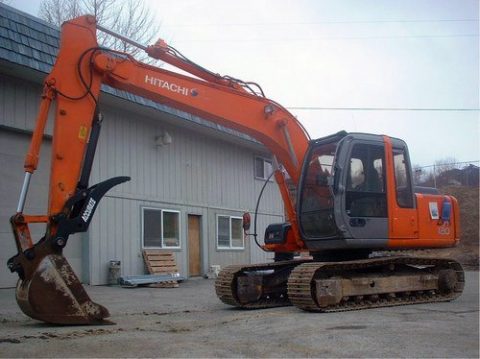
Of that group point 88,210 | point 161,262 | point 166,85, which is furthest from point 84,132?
point 161,262

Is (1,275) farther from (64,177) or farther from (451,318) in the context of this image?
(451,318)

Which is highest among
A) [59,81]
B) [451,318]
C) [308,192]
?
[59,81]

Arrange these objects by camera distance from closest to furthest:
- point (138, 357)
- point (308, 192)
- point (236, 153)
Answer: point (138, 357), point (308, 192), point (236, 153)

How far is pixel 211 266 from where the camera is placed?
18250mm

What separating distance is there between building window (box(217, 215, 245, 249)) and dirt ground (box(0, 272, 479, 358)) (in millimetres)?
9522

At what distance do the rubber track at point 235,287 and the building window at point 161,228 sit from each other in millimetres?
6828

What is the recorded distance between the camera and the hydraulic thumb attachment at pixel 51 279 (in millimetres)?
6773

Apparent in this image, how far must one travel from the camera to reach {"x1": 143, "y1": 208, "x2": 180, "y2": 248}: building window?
16.3 metres

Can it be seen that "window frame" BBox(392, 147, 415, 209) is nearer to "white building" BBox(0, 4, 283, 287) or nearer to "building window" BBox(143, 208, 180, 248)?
"white building" BBox(0, 4, 283, 287)

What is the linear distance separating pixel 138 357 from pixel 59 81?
4.20m

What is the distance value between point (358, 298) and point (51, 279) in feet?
15.6

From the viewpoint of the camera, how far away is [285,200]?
33.0 ft

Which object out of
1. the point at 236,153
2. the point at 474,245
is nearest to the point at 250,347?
the point at 236,153

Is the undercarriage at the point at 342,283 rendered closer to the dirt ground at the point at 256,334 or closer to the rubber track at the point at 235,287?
the rubber track at the point at 235,287
